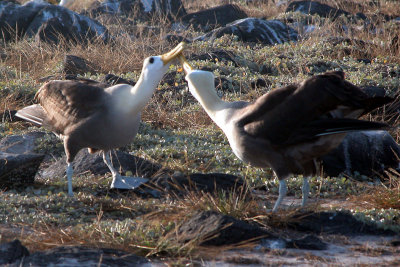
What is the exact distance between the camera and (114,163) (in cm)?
507

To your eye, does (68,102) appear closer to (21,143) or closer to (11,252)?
(21,143)

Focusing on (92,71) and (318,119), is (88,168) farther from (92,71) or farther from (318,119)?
(92,71)

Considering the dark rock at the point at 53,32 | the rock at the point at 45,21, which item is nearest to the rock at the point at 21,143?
the rock at the point at 45,21

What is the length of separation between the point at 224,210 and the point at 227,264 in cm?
70

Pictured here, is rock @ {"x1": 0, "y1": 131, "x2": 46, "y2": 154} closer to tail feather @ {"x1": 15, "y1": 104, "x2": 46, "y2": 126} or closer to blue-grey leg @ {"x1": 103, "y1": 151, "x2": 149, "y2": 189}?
tail feather @ {"x1": 15, "y1": 104, "x2": 46, "y2": 126}

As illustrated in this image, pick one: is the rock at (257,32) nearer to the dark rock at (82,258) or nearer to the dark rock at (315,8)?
the dark rock at (315,8)

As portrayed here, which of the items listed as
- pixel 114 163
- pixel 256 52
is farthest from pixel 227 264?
pixel 256 52

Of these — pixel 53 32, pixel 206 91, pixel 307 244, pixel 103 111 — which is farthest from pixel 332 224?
pixel 53 32

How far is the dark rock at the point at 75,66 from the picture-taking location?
8.21m

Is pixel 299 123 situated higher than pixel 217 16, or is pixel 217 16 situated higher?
pixel 299 123

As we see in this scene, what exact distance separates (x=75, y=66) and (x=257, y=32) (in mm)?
4424

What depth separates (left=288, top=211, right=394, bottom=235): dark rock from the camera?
3.61 metres

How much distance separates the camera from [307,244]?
3.29 metres

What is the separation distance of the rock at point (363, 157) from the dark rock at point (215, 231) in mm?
1935
